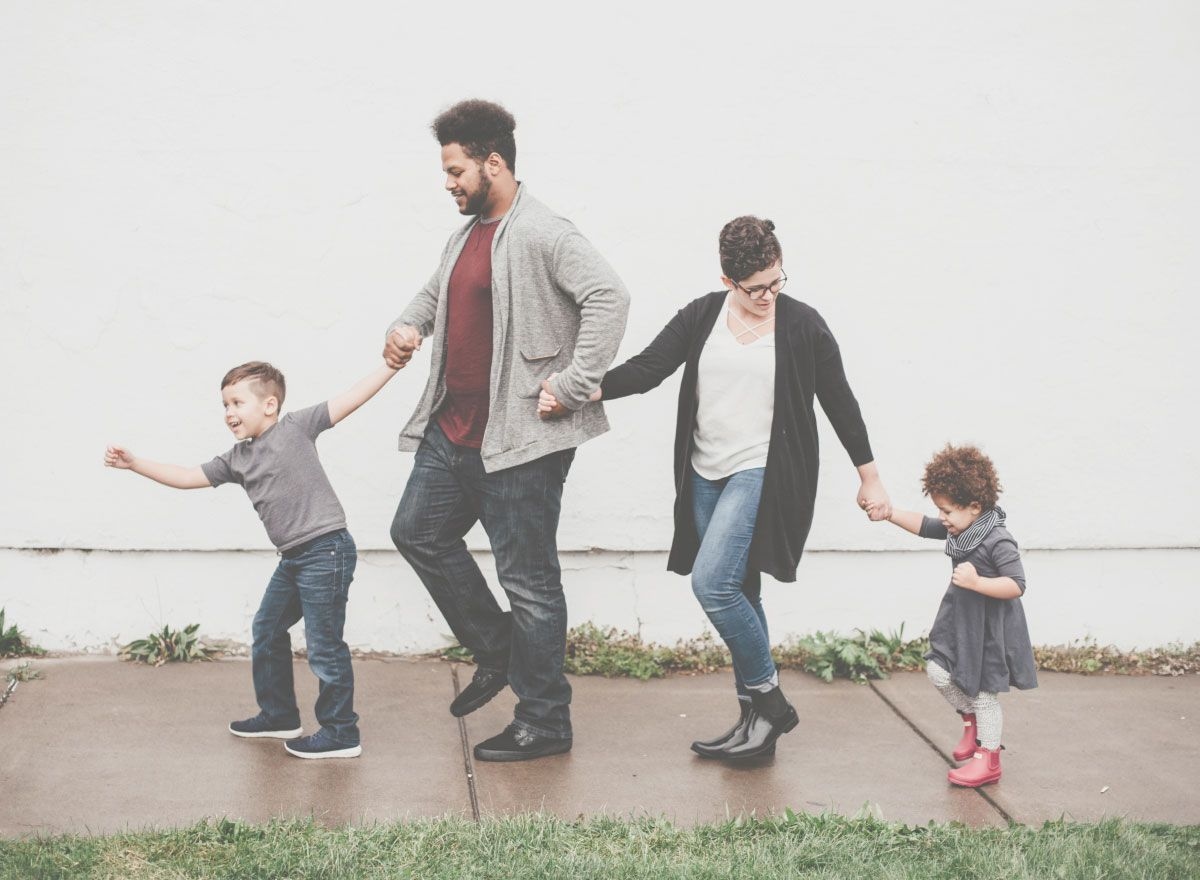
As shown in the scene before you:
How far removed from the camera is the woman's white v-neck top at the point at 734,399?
4.26 m

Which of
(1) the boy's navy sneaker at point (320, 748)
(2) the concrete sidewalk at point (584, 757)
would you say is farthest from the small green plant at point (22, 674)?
(1) the boy's navy sneaker at point (320, 748)

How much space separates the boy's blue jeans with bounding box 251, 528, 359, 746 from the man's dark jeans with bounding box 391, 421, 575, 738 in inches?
9.4

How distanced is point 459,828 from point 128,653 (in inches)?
86.9

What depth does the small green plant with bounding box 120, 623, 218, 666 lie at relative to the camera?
531 cm

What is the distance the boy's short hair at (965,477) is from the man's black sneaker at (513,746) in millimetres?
1562

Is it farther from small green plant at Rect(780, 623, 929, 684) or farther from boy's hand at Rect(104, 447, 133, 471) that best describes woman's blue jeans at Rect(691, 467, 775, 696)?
boy's hand at Rect(104, 447, 133, 471)

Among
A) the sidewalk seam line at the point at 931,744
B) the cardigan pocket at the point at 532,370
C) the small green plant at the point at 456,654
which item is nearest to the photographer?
the sidewalk seam line at the point at 931,744

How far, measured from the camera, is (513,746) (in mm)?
4391

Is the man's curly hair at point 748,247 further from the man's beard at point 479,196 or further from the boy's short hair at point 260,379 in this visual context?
the boy's short hair at point 260,379

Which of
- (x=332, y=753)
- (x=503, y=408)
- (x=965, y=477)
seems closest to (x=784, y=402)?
(x=965, y=477)

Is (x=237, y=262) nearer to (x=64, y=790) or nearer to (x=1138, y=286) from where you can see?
(x=64, y=790)

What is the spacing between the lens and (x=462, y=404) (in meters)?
4.35

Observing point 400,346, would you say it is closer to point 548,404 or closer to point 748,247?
point 548,404

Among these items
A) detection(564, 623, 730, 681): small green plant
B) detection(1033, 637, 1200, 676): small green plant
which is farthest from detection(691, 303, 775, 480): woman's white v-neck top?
detection(1033, 637, 1200, 676): small green plant
